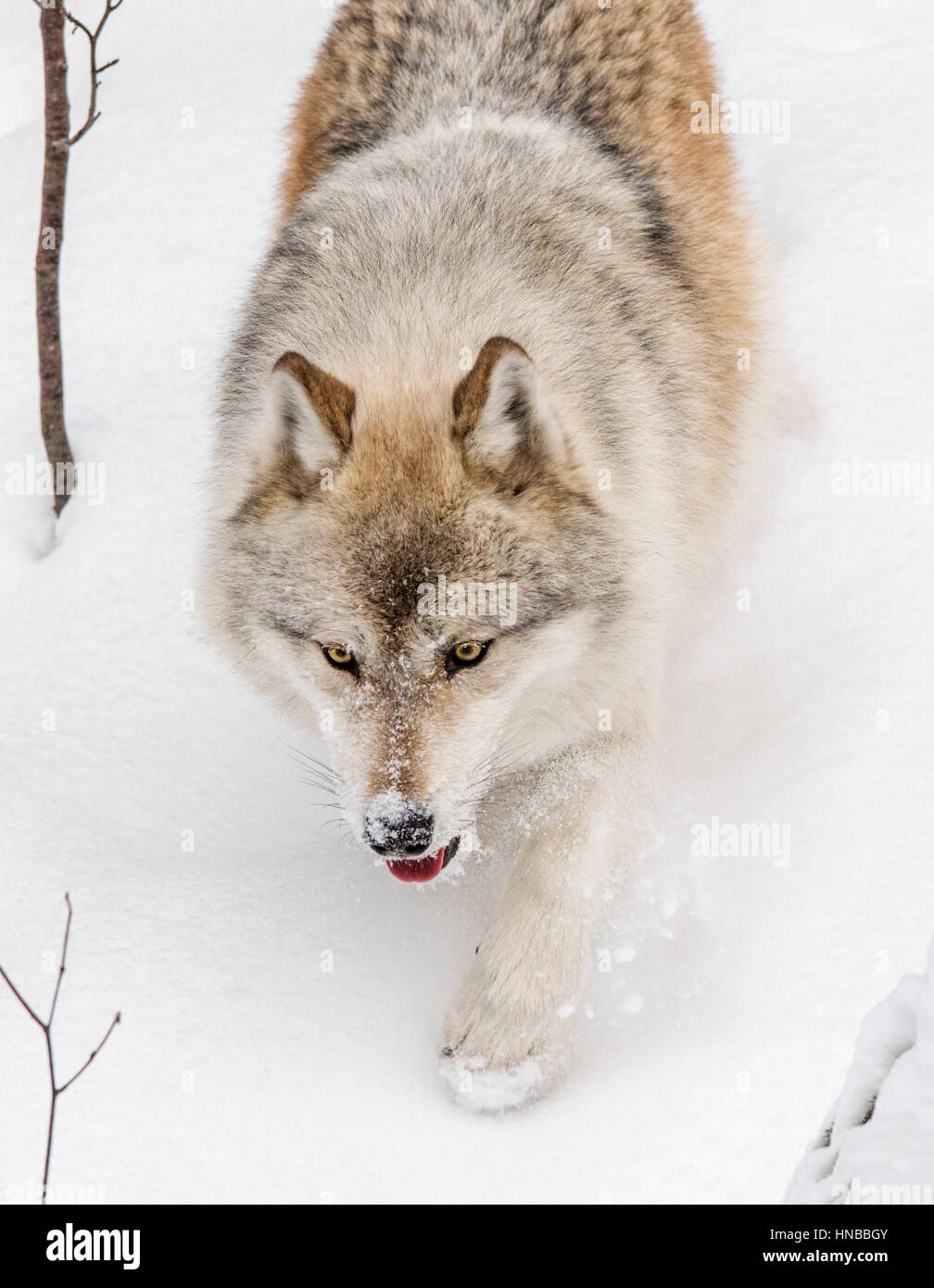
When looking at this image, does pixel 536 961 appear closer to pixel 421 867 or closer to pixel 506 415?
pixel 421 867

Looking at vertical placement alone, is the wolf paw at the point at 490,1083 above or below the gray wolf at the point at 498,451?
below

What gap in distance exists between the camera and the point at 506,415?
2820 mm

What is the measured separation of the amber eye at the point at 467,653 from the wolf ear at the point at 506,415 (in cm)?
42

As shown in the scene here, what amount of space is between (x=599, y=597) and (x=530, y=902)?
0.91m

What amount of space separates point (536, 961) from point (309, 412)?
1.59m

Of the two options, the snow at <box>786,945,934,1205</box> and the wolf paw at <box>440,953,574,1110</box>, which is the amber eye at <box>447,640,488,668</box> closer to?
the wolf paw at <box>440,953,574,1110</box>

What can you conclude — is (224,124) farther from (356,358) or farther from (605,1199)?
(605,1199)

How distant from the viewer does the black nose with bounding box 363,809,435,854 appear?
2705mm

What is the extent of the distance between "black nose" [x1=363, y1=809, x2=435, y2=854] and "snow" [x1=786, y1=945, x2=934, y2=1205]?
1109 millimetres

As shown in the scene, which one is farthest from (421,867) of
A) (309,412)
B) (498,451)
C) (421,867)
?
(309,412)

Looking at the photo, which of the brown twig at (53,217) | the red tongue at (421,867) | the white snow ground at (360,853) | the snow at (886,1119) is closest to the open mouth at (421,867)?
the red tongue at (421,867)

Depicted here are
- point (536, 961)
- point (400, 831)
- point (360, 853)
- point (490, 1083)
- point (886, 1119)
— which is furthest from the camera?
point (360, 853)

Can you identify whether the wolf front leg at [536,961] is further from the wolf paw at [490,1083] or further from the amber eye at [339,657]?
the amber eye at [339,657]

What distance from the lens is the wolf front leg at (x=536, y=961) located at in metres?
3.12
